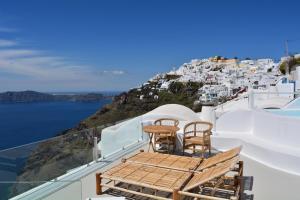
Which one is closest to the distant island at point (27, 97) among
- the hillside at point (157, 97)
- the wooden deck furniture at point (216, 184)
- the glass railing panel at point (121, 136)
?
the hillside at point (157, 97)

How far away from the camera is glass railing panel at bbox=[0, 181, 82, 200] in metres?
3.43

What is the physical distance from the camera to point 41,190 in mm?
4027

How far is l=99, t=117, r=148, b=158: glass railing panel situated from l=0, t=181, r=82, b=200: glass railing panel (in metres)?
2.47

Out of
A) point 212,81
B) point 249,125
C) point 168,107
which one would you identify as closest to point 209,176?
point 249,125

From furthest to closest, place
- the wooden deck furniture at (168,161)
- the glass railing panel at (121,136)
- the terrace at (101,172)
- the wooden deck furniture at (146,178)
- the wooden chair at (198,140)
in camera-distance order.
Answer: the glass railing panel at (121,136) → the wooden chair at (198,140) → the wooden deck furniture at (168,161) → the wooden deck furniture at (146,178) → the terrace at (101,172)

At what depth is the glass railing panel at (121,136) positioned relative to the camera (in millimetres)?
6680

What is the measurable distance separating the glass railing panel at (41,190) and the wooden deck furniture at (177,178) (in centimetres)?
83

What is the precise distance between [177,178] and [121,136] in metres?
3.06

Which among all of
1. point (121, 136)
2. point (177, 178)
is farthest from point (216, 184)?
point (121, 136)

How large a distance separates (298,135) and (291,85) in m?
11.6

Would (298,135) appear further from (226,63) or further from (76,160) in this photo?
(226,63)

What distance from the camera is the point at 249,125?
26.3 feet

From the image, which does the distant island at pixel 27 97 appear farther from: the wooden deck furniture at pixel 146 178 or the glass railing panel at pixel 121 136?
the wooden deck furniture at pixel 146 178

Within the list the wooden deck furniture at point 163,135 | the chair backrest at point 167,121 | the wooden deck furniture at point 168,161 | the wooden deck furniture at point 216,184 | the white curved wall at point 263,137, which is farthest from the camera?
the chair backrest at point 167,121
